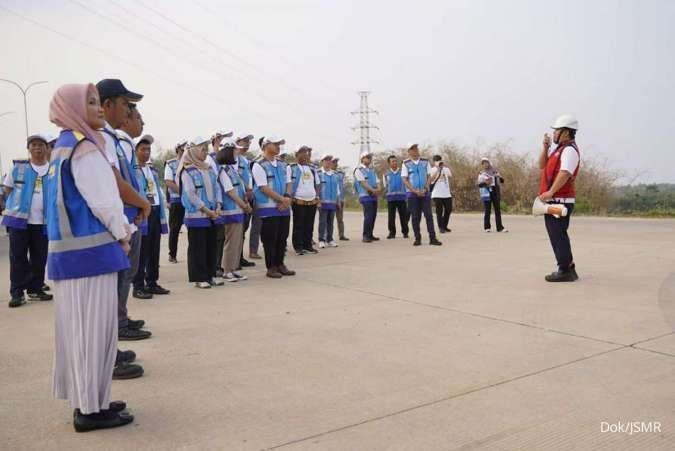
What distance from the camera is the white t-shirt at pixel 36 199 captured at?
7.47 meters

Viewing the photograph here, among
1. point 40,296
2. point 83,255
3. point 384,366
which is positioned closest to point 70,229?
point 83,255

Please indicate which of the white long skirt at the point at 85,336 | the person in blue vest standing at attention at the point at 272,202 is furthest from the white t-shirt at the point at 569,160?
the white long skirt at the point at 85,336

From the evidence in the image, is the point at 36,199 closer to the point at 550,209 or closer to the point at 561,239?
the point at 550,209

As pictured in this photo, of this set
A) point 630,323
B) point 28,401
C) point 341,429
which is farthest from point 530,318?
point 28,401

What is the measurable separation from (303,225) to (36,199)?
499 centimetres

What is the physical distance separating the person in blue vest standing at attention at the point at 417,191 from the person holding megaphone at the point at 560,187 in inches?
176

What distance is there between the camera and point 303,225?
1143cm

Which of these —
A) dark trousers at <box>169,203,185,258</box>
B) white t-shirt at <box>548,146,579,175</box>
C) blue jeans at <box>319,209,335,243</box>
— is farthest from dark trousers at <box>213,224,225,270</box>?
white t-shirt at <box>548,146,579,175</box>

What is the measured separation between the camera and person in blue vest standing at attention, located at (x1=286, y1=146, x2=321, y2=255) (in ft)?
35.4

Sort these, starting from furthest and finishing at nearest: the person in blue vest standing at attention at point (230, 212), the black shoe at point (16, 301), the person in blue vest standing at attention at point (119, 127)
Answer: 1. the person in blue vest standing at attention at point (230, 212)
2. the black shoe at point (16, 301)
3. the person in blue vest standing at attention at point (119, 127)

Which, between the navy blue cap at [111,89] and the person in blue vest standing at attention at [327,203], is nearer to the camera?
the navy blue cap at [111,89]

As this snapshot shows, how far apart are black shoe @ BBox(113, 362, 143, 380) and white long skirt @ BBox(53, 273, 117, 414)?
34.2 inches

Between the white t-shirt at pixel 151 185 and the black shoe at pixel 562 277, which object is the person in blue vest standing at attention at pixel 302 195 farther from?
the black shoe at pixel 562 277

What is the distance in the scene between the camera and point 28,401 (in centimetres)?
395
